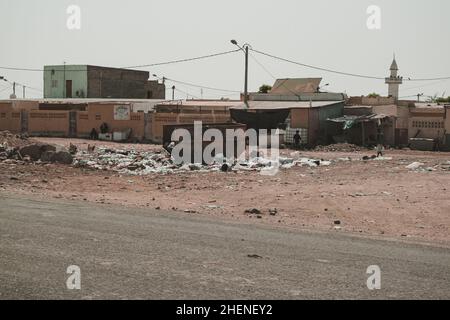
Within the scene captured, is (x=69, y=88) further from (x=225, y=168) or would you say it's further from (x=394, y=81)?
(x=225, y=168)

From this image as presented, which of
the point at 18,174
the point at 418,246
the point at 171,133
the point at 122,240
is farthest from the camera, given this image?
the point at 171,133

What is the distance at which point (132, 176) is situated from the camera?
1945 centimetres

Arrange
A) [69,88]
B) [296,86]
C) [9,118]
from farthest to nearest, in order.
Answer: [69,88] → [296,86] → [9,118]

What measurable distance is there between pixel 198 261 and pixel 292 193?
883cm

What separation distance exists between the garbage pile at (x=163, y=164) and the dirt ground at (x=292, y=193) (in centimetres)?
76

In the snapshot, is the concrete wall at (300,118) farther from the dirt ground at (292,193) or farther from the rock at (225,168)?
the rock at (225,168)

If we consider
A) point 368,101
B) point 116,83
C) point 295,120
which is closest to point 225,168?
point 295,120

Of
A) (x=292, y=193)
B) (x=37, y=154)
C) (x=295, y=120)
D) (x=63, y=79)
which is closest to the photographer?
(x=292, y=193)

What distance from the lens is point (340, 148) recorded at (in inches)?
1238

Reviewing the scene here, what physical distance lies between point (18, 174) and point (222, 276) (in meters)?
13.3

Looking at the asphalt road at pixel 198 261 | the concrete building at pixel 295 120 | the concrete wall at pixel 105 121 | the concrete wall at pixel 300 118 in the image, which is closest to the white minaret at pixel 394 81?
the concrete building at pixel 295 120

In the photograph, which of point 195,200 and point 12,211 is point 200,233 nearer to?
point 12,211

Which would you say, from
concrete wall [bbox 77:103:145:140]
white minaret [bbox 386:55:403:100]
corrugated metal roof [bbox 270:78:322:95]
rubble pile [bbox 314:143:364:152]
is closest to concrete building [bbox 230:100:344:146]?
rubble pile [bbox 314:143:364:152]
